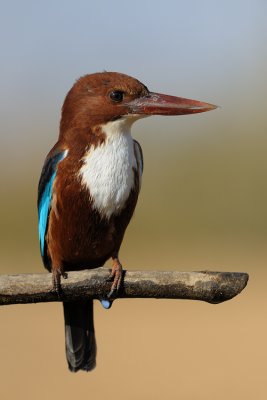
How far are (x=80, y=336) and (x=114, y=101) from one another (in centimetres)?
126

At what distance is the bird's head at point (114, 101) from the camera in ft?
13.1

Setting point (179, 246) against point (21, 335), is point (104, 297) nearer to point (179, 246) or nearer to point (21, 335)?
point (21, 335)

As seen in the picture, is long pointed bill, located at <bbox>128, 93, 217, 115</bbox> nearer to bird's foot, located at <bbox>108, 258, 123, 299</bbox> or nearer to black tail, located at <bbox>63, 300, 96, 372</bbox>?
bird's foot, located at <bbox>108, 258, 123, 299</bbox>

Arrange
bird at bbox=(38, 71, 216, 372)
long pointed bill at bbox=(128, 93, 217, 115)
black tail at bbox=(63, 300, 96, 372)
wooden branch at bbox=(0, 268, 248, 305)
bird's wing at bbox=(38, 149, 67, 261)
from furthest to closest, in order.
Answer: black tail at bbox=(63, 300, 96, 372) → bird's wing at bbox=(38, 149, 67, 261) → bird at bbox=(38, 71, 216, 372) → long pointed bill at bbox=(128, 93, 217, 115) → wooden branch at bbox=(0, 268, 248, 305)

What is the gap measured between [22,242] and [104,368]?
497cm

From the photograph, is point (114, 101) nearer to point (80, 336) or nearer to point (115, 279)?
point (115, 279)

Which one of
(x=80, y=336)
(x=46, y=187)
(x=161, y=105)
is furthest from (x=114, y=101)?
(x=80, y=336)

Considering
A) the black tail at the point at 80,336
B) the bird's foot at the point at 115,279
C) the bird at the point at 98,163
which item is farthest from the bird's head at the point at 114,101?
the black tail at the point at 80,336

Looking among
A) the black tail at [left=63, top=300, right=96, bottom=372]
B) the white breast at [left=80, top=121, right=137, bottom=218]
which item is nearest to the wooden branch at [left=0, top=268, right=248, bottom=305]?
the white breast at [left=80, top=121, right=137, bottom=218]

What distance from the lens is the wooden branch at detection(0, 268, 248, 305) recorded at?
3.60 metres

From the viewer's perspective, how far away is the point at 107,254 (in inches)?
169

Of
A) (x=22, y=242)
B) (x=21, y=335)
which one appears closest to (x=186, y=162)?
(x=22, y=242)

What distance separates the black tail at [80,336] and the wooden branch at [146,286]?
856 mm

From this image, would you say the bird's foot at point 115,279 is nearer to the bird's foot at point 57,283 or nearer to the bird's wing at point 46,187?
the bird's foot at point 57,283
